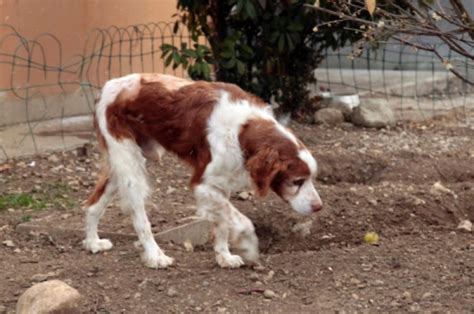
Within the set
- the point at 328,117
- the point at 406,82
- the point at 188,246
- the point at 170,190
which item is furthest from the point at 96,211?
the point at 406,82

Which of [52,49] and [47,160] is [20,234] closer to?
[47,160]

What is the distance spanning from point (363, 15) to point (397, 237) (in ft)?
12.2

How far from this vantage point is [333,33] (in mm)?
11023

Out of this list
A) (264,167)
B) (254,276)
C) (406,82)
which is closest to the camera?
(264,167)

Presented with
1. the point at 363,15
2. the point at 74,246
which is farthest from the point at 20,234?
the point at 363,15

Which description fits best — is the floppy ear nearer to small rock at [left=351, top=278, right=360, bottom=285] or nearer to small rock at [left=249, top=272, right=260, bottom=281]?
small rock at [left=249, top=272, right=260, bottom=281]

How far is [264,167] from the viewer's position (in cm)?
575

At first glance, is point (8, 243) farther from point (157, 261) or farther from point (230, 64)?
point (230, 64)

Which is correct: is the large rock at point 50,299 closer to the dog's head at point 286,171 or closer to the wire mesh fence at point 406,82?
the dog's head at point 286,171

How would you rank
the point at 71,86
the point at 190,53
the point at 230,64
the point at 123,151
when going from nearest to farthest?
the point at 123,151, the point at 190,53, the point at 230,64, the point at 71,86

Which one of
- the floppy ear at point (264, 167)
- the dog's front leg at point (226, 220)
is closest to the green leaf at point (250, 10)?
the dog's front leg at point (226, 220)

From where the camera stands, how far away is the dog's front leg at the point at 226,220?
235 inches

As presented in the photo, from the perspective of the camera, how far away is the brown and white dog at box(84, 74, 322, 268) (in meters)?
5.82

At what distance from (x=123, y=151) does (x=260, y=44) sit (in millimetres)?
5231
